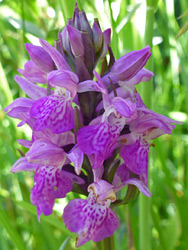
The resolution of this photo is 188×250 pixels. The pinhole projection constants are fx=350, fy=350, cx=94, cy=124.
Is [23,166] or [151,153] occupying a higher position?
[23,166]

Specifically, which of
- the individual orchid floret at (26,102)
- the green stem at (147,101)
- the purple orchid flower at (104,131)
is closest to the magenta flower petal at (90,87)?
the purple orchid flower at (104,131)

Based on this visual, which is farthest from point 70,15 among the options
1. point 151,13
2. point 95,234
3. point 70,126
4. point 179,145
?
point 179,145

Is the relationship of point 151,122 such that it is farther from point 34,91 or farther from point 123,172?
point 34,91

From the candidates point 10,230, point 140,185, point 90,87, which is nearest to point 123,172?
point 140,185

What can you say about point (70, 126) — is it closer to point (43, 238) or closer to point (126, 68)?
point (126, 68)

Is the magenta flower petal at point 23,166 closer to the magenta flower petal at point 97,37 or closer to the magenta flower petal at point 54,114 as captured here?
the magenta flower petal at point 54,114

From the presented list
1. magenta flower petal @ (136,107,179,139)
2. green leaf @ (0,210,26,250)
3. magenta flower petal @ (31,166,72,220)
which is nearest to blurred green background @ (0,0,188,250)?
green leaf @ (0,210,26,250)

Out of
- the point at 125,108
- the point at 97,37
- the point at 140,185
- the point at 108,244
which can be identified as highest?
the point at 97,37
